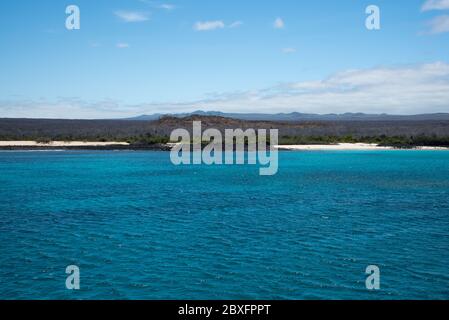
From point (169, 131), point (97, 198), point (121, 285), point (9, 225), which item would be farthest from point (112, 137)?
point (121, 285)

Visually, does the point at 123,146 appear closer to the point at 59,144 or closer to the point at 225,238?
the point at 59,144

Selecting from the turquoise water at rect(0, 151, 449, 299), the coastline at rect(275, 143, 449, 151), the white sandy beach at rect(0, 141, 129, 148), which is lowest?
the turquoise water at rect(0, 151, 449, 299)

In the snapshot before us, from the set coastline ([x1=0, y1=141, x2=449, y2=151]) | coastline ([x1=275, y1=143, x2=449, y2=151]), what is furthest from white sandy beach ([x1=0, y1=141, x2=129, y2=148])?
coastline ([x1=275, y1=143, x2=449, y2=151])

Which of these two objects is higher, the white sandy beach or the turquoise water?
the white sandy beach

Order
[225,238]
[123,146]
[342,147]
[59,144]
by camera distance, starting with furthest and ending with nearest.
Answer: [59,144] < [342,147] < [123,146] < [225,238]

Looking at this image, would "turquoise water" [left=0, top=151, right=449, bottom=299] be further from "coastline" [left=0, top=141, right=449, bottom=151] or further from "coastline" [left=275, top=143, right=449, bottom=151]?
"coastline" [left=275, top=143, right=449, bottom=151]

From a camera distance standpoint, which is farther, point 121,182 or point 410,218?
point 121,182

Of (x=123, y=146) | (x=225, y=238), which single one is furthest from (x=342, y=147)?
(x=225, y=238)

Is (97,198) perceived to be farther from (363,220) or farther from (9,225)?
(363,220)
